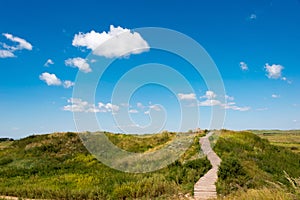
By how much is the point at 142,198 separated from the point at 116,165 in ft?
29.6

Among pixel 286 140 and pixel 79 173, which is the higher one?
pixel 286 140

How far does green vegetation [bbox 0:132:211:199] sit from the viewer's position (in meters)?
12.5

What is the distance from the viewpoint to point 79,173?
59.6 ft

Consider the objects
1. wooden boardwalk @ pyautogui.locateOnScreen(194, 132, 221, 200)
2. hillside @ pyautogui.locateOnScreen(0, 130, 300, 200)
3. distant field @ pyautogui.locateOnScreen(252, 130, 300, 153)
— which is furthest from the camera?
distant field @ pyautogui.locateOnScreen(252, 130, 300, 153)

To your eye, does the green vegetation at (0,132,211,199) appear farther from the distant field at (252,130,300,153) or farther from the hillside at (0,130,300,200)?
the distant field at (252,130,300,153)

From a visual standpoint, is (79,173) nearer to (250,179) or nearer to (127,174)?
(127,174)

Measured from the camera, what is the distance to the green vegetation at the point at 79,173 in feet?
40.9

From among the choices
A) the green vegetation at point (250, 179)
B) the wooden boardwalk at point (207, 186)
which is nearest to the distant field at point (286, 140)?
the green vegetation at point (250, 179)

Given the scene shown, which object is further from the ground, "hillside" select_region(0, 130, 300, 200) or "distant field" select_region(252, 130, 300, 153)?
"distant field" select_region(252, 130, 300, 153)

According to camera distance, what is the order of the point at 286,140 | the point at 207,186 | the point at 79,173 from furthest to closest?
the point at 286,140 → the point at 79,173 → the point at 207,186

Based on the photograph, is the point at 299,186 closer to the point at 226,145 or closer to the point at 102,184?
the point at 102,184

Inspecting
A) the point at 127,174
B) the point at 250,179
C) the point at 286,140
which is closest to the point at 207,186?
the point at 250,179

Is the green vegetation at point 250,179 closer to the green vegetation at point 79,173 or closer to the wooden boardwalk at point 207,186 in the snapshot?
the wooden boardwalk at point 207,186

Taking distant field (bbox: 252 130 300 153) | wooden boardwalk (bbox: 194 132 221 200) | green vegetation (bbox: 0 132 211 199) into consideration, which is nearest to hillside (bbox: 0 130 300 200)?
green vegetation (bbox: 0 132 211 199)
